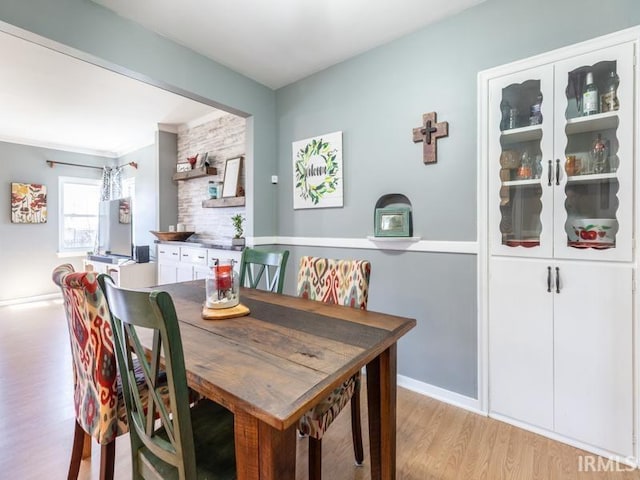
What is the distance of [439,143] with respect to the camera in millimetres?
2113

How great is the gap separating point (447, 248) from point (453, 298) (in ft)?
1.12

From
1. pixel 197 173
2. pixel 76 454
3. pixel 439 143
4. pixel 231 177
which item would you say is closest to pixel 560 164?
pixel 439 143

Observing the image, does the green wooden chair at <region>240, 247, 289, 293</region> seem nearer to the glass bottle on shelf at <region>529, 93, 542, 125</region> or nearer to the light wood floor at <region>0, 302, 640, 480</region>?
the light wood floor at <region>0, 302, 640, 480</region>

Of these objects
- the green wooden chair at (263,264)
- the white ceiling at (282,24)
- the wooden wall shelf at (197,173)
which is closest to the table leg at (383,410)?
the green wooden chair at (263,264)

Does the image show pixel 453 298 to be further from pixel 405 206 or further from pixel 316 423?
pixel 316 423

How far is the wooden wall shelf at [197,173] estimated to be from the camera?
3994mm

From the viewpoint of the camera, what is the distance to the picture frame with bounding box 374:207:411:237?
2.25 metres

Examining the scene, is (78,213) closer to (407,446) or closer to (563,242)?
(407,446)

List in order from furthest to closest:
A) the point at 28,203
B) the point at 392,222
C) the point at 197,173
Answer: the point at 28,203 → the point at 197,173 → the point at 392,222

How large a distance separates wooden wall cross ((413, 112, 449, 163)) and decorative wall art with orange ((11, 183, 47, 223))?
594 centimetres

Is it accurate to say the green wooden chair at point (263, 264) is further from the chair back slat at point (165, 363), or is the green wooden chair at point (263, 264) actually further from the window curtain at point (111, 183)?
the window curtain at point (111, 183)

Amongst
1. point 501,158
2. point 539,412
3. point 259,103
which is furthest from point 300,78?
point 539,412

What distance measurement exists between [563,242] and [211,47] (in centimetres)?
275

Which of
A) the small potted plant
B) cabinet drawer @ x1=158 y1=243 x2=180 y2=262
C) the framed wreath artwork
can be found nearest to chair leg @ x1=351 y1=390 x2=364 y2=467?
the framed wreath artwork
